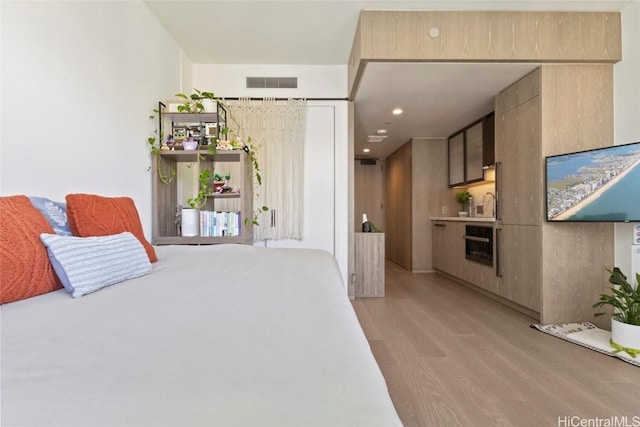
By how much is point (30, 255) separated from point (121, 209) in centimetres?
69

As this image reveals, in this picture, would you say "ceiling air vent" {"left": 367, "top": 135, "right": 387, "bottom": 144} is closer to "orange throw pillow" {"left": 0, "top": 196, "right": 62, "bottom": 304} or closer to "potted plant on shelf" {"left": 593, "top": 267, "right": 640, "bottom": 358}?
"potted plant on shelf" {"left": 593, "top": 267, "right": 640, "bottom": 358}

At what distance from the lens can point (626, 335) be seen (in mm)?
2195

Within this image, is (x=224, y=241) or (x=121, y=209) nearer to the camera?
(x=121, y=209)

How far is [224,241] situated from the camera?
271 cm

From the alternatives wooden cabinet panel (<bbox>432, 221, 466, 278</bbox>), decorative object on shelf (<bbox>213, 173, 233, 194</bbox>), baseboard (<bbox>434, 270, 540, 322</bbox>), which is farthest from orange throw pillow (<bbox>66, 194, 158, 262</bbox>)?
wooden cabinet panel (<bbox>432, 221, 466, 278</bbox>)

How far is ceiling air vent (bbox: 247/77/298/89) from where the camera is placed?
153 inches

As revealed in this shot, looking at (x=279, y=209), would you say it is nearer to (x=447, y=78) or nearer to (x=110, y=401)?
(x=447, y=78)

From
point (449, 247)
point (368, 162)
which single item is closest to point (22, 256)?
point (449, 247)

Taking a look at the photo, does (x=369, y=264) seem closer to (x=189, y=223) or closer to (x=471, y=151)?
(x=189, y=223)

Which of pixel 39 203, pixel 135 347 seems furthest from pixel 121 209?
pixel 135 347

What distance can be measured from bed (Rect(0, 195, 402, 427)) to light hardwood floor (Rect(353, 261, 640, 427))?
1054 millimetres

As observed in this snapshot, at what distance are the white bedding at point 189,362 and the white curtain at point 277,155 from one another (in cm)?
282

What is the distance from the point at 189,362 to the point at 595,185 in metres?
3.13

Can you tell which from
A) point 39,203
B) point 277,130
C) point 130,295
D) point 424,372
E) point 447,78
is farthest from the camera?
point 277,130
